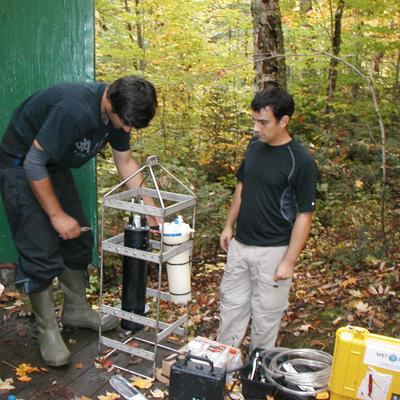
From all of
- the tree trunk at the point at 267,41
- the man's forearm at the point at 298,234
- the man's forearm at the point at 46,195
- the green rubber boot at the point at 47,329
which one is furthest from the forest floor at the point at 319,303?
the tree trunk at the point at 267,41

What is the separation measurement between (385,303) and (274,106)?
2.59m

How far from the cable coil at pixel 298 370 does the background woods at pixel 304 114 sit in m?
1.11

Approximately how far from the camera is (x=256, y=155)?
346cm

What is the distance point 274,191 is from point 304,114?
23.0 feet

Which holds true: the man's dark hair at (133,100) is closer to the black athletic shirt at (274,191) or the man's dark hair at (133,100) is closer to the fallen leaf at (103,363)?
the black athletic shirt at (274,191)

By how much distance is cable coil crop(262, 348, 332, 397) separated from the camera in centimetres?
325

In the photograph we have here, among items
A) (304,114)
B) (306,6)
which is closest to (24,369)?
(304,114)

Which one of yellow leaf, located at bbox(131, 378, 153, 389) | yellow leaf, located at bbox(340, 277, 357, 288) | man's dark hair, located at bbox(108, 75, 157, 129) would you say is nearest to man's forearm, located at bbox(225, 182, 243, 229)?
man's dark hair, located at bbox(108, 75, 157, 129)

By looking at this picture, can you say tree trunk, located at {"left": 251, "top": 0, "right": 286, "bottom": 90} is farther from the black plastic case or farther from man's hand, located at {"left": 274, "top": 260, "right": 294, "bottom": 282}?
the black plastic case

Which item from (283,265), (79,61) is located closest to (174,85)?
(79,61)

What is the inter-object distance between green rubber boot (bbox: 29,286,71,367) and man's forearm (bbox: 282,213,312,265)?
1.77 m

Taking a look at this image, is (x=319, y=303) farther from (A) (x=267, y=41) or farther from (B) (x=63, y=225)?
(A) (x=267, y=41)

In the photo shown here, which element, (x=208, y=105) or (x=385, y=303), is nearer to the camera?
(x=385, y=303)

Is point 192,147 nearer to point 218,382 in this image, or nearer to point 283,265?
point 283,265
